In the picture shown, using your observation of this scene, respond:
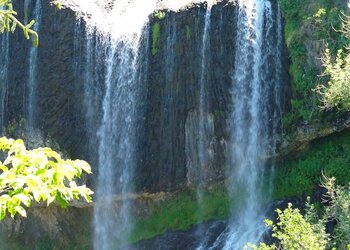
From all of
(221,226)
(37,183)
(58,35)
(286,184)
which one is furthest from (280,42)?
(37,183)

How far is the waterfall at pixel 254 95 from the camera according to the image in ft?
47.1

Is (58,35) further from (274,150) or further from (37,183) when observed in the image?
(37,183)

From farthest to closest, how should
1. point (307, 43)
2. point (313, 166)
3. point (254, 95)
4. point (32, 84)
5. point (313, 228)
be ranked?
point (32, 84) < point (254, 95) < point (313, 166) < point (307, 43) < point (313, 228)

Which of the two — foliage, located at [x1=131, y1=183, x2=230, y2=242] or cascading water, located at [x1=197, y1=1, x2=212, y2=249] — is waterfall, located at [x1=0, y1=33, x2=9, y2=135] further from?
cascading water, located at [x1=197, y1=1, x2=212, y2=249]

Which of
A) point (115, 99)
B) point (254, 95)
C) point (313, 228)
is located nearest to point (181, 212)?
point (115, 99)

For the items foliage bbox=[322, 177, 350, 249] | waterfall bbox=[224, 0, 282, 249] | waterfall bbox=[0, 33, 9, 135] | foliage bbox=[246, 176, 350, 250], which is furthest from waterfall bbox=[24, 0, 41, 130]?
foliage bbox=[322, 177, 350, 249]

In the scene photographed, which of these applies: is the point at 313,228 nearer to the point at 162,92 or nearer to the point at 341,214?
the point at 341,214

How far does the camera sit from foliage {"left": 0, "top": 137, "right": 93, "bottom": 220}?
3.02 m

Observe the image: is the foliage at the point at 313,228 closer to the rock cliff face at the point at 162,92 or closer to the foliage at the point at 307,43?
the foliage at the point at 307,43

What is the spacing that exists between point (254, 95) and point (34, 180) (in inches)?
468

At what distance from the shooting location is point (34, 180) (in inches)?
120

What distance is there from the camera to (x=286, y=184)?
1458cm

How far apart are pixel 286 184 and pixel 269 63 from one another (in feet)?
10.3

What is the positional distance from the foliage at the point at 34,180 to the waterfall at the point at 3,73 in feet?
47.3
